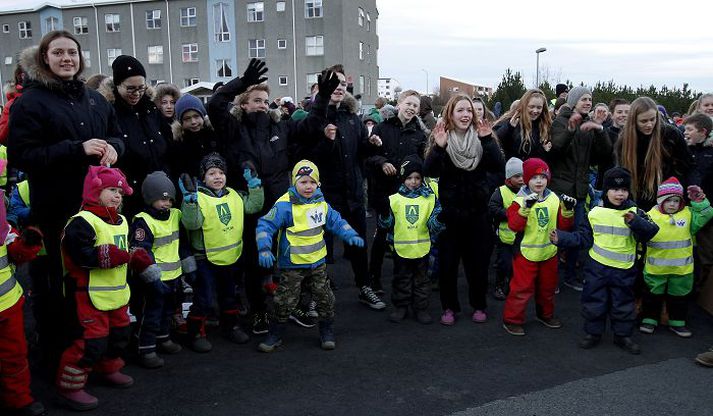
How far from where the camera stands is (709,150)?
17.8 ft

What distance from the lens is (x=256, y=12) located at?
37125 millimetres

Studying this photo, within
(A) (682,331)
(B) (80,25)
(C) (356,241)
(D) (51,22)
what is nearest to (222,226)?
(C) (356,241)

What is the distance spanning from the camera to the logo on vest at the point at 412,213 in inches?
206

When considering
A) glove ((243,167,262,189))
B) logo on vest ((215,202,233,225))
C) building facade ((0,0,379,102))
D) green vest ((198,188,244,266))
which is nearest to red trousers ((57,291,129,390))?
green vest ((198,188,244,266))

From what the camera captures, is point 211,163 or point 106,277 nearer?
point 106,277

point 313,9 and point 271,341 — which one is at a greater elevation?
point 313,9

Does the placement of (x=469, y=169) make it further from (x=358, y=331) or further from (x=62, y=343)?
(x=62, y=343)

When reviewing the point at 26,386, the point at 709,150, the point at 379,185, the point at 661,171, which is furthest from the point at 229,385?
the point at 709,150

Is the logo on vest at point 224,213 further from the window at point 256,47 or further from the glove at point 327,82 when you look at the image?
the window at point 256,47

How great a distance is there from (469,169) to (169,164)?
9.07 ft

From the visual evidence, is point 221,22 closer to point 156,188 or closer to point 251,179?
point 251,179

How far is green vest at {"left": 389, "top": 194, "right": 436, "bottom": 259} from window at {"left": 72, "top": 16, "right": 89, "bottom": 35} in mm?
42995

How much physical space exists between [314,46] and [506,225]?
32855 mm

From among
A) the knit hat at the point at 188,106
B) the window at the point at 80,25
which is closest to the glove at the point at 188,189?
the knit hat at the point at 188,106
